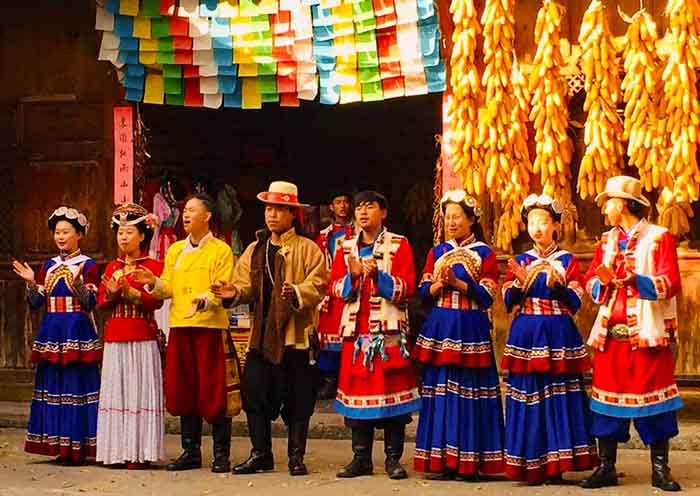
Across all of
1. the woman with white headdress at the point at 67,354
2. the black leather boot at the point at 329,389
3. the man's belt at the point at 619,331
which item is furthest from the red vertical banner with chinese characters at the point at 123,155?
the man's belt at the point at 619,331

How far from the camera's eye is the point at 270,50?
33.2 ft

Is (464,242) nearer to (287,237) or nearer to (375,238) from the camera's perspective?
(375,238)

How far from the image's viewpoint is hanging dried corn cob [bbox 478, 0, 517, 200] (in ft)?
31.0

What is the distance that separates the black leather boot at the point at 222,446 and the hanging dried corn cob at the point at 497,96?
254 centimetres

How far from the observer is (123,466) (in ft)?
28.2

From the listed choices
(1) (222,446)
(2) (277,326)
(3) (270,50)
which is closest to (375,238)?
(2) (277,326)

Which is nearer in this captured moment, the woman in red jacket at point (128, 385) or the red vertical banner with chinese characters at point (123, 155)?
the woman in red jacket at point (128, 385)

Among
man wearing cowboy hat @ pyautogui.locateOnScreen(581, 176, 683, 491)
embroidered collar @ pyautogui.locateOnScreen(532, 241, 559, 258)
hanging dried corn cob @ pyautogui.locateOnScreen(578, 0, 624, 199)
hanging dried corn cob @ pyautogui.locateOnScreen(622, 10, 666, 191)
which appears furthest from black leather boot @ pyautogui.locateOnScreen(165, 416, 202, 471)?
hanging dried corn cob @ pyautogui.locateOnScreen(622, 10, 666, 191)

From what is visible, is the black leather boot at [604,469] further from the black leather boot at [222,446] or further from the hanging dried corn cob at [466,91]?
the hanging dried corn cob at [466,91]

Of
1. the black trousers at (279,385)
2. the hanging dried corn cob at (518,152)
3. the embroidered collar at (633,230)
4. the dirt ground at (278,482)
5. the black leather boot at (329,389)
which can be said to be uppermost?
the hanging dried corn cob at (518,152)

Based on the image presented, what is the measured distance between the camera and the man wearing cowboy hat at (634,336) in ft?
24.4

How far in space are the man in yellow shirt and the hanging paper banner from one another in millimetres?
2050

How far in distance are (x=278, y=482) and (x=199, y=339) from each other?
3.31ft

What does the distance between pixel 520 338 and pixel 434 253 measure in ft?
2.47
